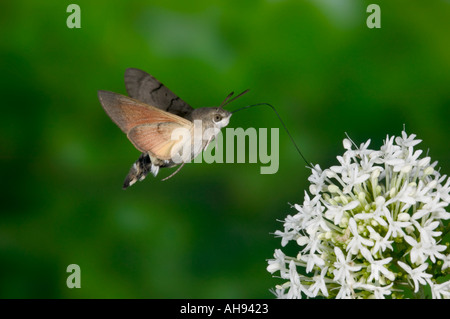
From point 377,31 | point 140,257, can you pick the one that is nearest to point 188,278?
point 140,257

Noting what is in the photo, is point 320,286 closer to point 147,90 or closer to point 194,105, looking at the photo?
point 147,90

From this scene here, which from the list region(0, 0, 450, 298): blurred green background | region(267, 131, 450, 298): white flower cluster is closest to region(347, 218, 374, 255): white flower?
region(267, 131, 450, 298): white flower cluster

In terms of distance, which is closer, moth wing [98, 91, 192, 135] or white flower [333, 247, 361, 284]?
white flower [333, 247, 361, 284]

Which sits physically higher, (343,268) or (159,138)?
(159,138)

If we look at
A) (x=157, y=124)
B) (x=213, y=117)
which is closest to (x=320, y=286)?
(x=213, y=117)

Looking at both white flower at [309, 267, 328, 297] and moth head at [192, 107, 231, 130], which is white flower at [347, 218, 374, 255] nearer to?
white flower at [309, 267, 328, 297]

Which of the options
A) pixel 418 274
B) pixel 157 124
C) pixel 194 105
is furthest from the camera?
pixel 194 105
